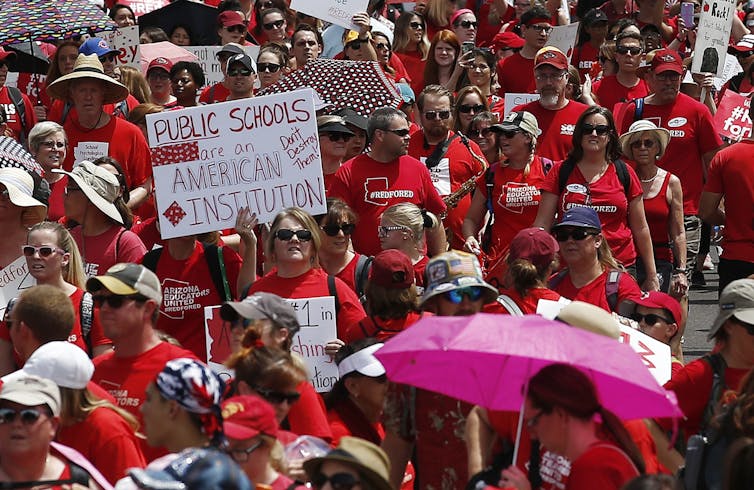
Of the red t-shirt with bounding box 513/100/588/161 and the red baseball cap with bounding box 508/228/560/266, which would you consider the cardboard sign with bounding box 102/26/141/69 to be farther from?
the red baseball cap with bounding box 508/228/560/266

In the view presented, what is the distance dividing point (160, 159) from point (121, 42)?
14.9 ft

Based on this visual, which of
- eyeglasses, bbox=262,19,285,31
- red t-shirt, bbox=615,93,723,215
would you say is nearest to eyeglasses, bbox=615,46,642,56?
red t-shirt, bbox=615,93,723,215

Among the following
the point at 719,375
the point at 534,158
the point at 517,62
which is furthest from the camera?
the point at 517,62

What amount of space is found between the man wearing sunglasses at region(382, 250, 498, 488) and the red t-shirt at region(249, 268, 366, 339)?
147 cm

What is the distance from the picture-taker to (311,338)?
7672 mm

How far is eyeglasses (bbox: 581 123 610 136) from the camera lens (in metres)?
9.73

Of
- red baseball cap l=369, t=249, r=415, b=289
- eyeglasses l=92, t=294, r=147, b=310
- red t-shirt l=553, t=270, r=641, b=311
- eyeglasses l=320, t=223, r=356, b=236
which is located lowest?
red t-shirt l=553, t=270, r=641, b=311

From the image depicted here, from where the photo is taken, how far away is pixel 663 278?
10641mm

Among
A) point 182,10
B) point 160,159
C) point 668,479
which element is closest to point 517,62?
point 182,10

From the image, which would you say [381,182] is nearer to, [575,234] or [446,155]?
[446,155]

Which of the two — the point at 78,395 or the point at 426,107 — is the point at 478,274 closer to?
the point at 78,395

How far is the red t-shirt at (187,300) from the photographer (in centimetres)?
818

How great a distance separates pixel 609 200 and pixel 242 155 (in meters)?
2.31

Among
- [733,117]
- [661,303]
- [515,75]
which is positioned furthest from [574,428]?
[515,75]
